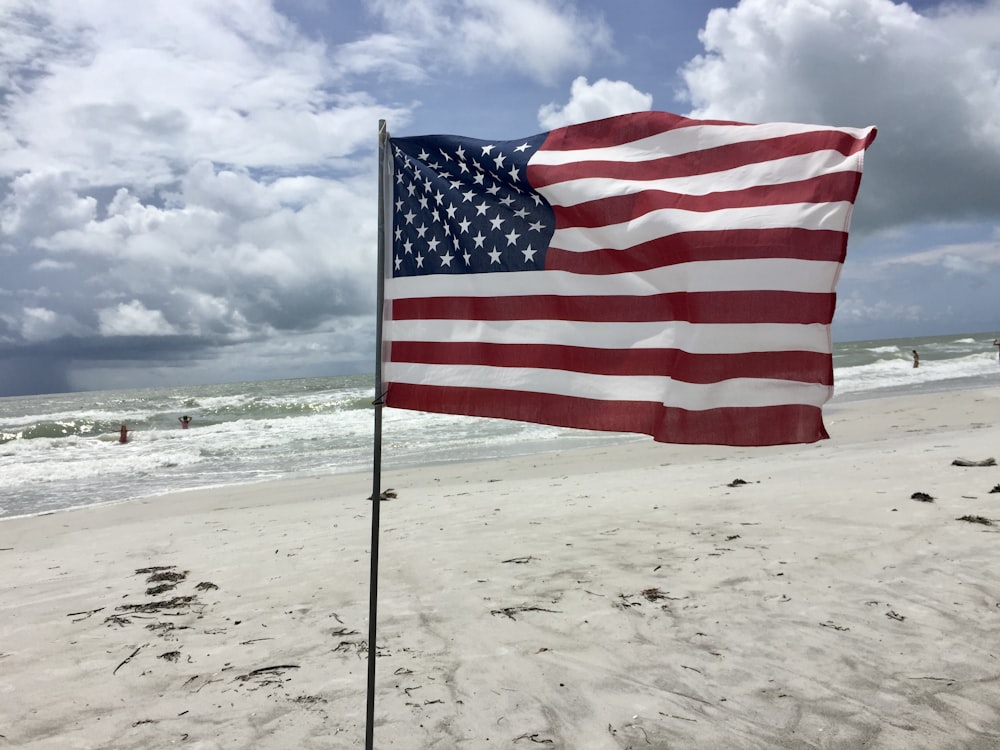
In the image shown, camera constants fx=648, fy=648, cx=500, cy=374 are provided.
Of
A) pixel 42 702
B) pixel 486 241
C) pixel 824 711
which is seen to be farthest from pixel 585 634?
pixel 42 702

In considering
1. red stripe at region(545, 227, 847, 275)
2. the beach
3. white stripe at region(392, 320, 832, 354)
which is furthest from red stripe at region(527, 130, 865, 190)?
the beach

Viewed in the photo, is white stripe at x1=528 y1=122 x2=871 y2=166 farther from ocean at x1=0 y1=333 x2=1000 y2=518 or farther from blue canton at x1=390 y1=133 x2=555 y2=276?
ocean at x1=0 y1=333 x2=1000 y2=518

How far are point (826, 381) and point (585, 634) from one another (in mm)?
2552

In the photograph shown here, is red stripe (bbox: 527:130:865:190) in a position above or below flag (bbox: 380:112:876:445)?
above

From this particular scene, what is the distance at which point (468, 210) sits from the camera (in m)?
3.33

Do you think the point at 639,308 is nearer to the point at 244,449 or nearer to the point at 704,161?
the point at 704,161

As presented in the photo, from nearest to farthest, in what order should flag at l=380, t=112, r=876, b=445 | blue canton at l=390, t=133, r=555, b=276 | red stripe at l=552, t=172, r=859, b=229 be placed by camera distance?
1. red stripe at l=552, t=172, r=859, b=229
2. flag at l=380, t=112, r=876, b=445
3. blue canton at l=390, t=133, r=555, b=276

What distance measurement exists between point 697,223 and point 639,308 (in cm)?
47

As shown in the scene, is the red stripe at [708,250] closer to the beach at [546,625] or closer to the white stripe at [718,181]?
the white stripe at [718,181]

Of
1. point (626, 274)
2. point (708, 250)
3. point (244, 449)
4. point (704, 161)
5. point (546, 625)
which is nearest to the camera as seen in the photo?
point (708, 250)

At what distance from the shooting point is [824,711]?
3.49m

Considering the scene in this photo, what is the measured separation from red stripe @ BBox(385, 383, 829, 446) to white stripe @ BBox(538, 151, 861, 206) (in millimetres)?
996

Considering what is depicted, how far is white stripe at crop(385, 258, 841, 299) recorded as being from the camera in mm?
2801

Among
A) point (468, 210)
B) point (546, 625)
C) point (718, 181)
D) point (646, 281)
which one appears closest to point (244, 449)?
point (546, 625)
